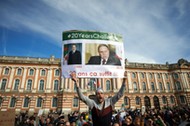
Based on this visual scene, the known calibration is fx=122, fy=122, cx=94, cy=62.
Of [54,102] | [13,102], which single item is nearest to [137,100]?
[54,102]

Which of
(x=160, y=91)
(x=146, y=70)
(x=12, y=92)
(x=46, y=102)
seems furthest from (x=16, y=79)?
(x=160, y=91)

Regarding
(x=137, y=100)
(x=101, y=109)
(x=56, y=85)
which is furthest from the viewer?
(x=137, y=100)

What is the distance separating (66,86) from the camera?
29516mm

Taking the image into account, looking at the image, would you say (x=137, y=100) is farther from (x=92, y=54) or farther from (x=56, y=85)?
(x=92, y=54)

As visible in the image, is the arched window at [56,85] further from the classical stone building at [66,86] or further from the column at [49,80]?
the column at [49,80]

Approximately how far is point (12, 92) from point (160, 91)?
128 feet

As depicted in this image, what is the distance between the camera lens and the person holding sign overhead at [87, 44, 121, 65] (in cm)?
364

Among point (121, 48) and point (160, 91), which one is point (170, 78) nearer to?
point (160, 91)

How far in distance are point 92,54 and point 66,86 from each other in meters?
27.3

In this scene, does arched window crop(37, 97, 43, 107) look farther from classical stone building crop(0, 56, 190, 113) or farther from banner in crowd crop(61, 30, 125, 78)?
banner in crowd crop(61, 30, 125, 78)

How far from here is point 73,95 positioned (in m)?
29.2

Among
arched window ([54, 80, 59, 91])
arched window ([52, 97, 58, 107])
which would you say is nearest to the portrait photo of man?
arched window ([52, 97, 58, 107])

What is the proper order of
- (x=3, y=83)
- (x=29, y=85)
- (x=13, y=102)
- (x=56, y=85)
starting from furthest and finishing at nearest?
(x=56, y=85)
(x=29, y=85)
(x=3, y=83)
(x=13, y=102)

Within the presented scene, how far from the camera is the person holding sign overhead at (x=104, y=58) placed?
3641 millimetres
